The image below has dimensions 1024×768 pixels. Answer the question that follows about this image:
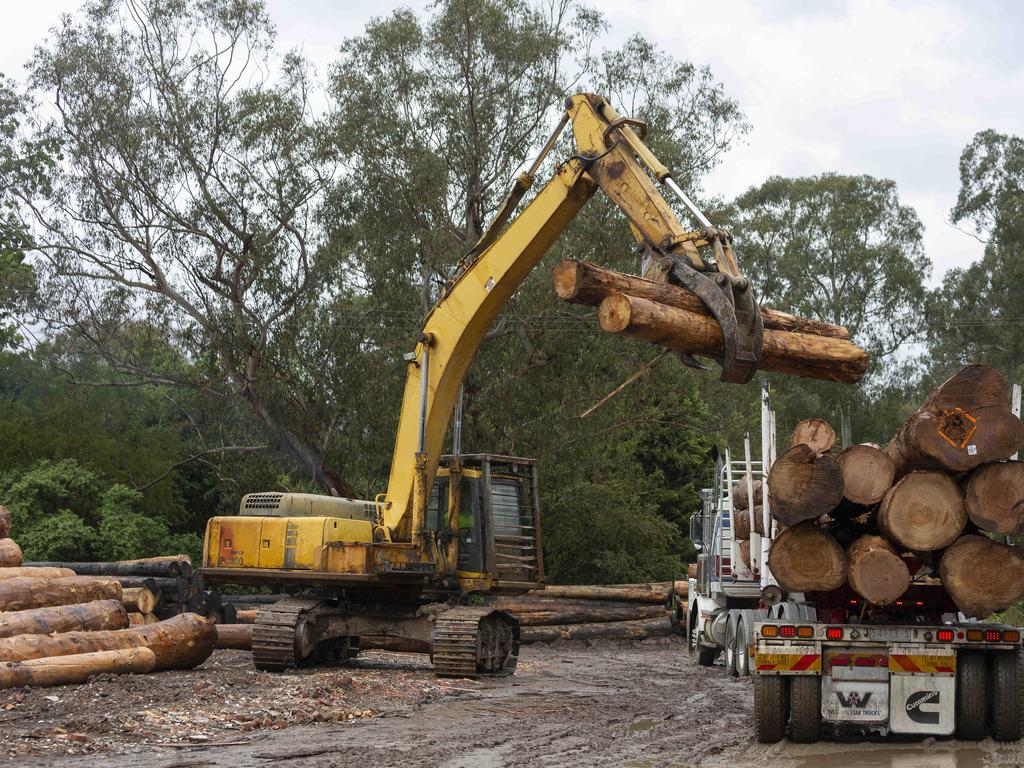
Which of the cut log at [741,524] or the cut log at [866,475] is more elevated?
the cut log at [866,475]

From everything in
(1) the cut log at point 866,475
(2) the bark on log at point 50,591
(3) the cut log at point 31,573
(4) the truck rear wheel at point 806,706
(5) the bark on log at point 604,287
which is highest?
(5) the bark on log at point 604,287

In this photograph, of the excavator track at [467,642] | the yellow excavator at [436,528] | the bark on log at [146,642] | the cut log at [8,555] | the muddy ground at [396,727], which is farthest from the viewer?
the cut log at [8,555]

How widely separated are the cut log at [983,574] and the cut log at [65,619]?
8.84m

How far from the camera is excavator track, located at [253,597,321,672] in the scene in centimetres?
1521

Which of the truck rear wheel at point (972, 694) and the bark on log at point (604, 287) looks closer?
the truck rear wheel at point (972, 694)

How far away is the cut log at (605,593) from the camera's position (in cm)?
2614

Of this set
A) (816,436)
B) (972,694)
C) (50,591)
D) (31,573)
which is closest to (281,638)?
(50,591)

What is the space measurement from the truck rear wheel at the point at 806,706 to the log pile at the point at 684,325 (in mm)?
2681

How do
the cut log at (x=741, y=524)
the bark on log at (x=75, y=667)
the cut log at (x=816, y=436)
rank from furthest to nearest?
the cut log at (x=741, y=524) → the bark on log at (x=75, y=667) → the cut log at (x=816, y=436)

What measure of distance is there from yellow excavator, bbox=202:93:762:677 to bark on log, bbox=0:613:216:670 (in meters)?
0.74

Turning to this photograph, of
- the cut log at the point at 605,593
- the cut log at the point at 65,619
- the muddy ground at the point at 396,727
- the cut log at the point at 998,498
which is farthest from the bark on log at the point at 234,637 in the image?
the cut log at the point at 998,498

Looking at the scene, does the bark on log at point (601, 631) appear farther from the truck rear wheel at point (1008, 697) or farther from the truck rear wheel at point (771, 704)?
the truck rear wheel at point (1008, 697)

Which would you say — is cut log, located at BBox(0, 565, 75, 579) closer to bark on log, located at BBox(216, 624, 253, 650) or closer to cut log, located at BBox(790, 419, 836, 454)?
bark on log, located at BBox(216, 624, 253, 650)

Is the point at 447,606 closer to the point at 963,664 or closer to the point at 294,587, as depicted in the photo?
the point at 294,587
